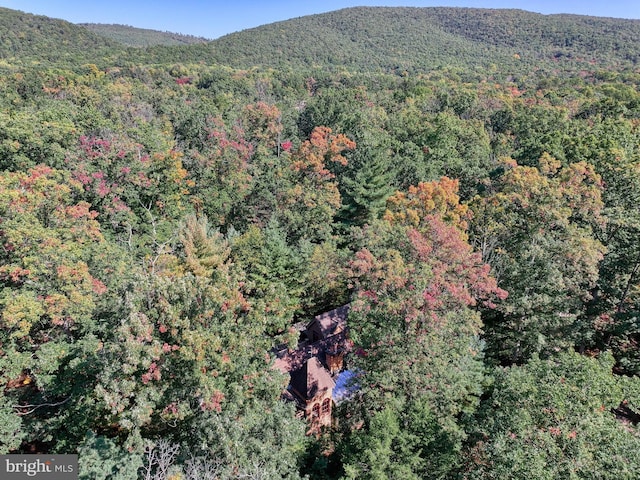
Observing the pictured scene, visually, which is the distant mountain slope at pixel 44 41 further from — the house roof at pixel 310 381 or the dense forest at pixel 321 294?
the house roof at pixel 310 381

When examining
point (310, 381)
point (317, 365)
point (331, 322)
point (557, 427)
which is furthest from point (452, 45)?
point (557, 427)

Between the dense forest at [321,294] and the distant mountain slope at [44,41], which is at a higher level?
A: the distant mountain slope at [44,41]

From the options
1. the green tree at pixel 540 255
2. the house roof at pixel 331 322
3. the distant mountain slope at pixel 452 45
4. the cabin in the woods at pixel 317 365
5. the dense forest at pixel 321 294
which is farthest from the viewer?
the distant mountain slope at pixel 452 45

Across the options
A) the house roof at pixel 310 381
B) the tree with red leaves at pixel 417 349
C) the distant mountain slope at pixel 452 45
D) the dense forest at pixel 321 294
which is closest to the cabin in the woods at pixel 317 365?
the house roof at pixel 310 381

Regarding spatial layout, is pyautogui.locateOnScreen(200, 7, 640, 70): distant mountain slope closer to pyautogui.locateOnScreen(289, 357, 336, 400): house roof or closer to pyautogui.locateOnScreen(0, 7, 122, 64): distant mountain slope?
pyautogui.locateOnScreen(0, 7, 122, 64): distant mountain slope

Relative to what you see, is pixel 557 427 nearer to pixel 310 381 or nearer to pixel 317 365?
pixel 310 381

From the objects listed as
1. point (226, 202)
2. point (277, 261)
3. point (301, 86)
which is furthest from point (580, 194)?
point (301, 86)
